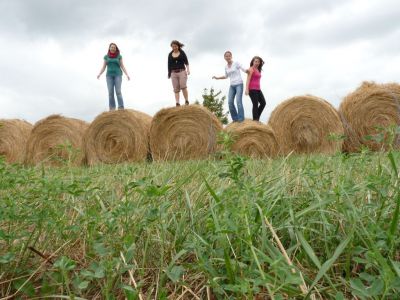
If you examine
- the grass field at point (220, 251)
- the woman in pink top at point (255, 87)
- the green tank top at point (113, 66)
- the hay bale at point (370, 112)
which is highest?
the green tank top at point (113, 66)

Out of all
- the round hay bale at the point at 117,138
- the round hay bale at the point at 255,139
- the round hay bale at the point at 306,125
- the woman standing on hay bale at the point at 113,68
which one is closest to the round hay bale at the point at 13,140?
the round hay bale at the point at 117,138

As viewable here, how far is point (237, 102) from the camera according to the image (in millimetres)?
11000

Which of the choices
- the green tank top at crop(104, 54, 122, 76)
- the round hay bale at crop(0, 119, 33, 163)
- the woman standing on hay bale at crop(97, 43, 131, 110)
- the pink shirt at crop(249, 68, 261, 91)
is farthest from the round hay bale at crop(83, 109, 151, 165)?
the pink shirt at crop(249, 68, 261, 91)

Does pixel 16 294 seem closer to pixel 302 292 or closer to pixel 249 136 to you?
pixel 302 292

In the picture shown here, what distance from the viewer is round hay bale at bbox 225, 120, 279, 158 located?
9555 mm

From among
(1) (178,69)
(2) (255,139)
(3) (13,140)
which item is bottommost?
(2) (255,139)

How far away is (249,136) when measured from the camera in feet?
31.6

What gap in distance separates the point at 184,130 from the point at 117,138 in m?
1.52

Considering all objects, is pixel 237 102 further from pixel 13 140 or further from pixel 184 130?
pixel 13 140

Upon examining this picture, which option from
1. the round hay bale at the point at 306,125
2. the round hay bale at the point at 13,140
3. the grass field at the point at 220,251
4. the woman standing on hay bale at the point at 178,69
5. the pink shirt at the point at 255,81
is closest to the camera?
the grass field at the point at 220,251

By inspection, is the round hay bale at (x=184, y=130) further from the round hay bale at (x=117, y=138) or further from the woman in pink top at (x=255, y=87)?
the woman in pink top at (x=255, y=87)

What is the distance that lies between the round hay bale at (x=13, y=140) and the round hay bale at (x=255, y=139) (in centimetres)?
546

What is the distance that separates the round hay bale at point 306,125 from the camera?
10.1 meters

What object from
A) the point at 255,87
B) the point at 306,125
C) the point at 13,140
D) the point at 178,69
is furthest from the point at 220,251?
the point at 13,140
